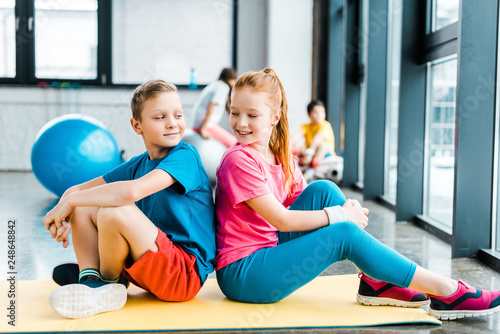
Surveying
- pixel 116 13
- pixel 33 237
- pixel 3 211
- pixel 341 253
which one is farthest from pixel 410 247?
pixel 116 13

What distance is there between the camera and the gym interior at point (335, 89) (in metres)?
2.23

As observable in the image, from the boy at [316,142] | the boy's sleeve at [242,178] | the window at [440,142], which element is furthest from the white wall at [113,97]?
the boy's sleeve at [242,178]

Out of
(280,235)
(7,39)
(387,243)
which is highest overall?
(7,39)

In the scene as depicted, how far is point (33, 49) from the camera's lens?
6.26 m

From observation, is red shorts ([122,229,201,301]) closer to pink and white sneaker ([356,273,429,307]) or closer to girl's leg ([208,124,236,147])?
pink and white sneaker ([356,273,429,307])

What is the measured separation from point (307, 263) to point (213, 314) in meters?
0.30

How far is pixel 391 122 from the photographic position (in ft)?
13.1

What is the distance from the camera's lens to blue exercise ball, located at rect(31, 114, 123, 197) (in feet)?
11.6

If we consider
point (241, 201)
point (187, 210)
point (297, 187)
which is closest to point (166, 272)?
point (187, 210)

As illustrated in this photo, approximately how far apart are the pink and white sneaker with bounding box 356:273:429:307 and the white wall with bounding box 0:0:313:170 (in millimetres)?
4607

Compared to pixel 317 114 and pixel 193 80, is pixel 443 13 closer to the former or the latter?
pixel 317 114

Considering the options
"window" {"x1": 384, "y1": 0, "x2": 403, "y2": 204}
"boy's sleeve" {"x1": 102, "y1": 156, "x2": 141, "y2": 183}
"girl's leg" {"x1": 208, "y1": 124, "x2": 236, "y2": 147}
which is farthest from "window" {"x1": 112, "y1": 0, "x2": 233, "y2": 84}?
"boy's sleeve" {"x1": 102, "y1": 156, "x2": 141, "y2": 183}

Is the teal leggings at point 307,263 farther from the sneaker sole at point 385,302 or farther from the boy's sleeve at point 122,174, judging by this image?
the boy's sleeve at point 122,174

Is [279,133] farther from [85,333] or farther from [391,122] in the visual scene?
[391,122]
